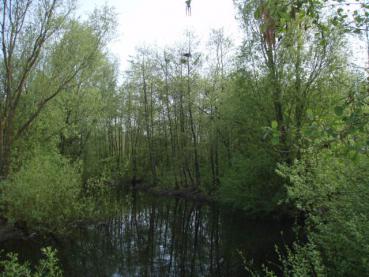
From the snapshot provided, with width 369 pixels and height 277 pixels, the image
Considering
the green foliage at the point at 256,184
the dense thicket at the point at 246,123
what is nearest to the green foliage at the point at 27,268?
the dense thicket at the point at 246,123

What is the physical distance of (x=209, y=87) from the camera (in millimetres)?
35344

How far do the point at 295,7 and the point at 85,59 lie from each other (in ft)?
54.5

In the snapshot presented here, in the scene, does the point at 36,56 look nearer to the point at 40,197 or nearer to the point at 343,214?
the point at 40,197

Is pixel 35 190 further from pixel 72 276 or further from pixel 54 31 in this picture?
pixel 54 31

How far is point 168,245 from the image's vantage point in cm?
1625

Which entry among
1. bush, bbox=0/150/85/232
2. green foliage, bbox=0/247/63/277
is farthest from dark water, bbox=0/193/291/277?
green foliage, bbox=0/247/63/277

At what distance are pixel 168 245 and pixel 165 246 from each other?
10.6 inches

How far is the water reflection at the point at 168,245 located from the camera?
12.7m

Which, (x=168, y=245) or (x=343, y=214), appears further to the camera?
(x=168, y=245)

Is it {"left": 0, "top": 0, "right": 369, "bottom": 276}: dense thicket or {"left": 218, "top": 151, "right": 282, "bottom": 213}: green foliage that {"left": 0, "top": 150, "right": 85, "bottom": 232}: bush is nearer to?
{"left": 0, "top": 0, "right": 369, "bottom": 276}: dense thicket

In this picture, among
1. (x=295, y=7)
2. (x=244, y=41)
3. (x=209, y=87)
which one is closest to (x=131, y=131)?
(x=209, y=87)

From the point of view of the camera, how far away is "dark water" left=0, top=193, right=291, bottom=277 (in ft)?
41.7

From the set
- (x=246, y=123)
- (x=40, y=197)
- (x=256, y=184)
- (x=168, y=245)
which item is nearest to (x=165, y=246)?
(x=168, y=245)

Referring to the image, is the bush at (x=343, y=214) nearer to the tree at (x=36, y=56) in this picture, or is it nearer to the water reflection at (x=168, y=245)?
the water reflection at (x=168, y=245)
